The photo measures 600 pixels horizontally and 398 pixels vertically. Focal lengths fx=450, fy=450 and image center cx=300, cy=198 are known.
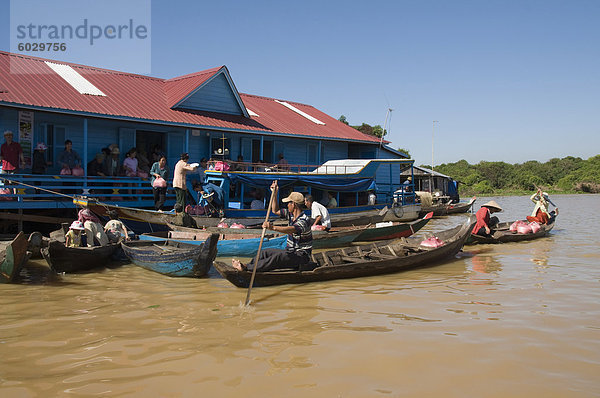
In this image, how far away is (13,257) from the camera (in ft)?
25.5

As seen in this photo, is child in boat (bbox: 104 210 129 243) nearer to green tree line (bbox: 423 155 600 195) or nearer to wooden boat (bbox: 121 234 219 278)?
wooden boat (bbox: 121 234 219 278)

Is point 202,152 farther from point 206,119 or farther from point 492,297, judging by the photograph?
point 492,297

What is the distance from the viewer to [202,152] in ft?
59.3

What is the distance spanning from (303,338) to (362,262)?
355 centimetres

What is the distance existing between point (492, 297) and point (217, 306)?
4.61 m

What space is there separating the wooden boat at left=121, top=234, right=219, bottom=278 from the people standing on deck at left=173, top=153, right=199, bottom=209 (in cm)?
383

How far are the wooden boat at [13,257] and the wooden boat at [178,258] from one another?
204 cm

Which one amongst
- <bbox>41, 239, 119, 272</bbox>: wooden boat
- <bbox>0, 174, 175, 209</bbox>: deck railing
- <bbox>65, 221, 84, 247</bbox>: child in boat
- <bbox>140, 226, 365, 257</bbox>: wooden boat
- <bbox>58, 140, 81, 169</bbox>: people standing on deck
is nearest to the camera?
<bbox>41, 239, 119, 272</bbox>: wooden boat

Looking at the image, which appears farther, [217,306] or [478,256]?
[478,256]

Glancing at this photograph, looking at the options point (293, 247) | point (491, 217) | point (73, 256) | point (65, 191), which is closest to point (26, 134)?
point (65, 191)

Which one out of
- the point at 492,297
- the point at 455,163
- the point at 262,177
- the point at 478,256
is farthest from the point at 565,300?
the point at 455,163

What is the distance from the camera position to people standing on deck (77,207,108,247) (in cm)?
979

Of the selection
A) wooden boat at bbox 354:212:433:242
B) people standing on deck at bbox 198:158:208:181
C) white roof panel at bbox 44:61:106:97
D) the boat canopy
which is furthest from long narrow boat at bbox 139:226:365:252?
white roof panel at bbox 44:61:106:97

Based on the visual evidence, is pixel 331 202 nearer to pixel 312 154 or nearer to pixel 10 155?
pixel 312 154
